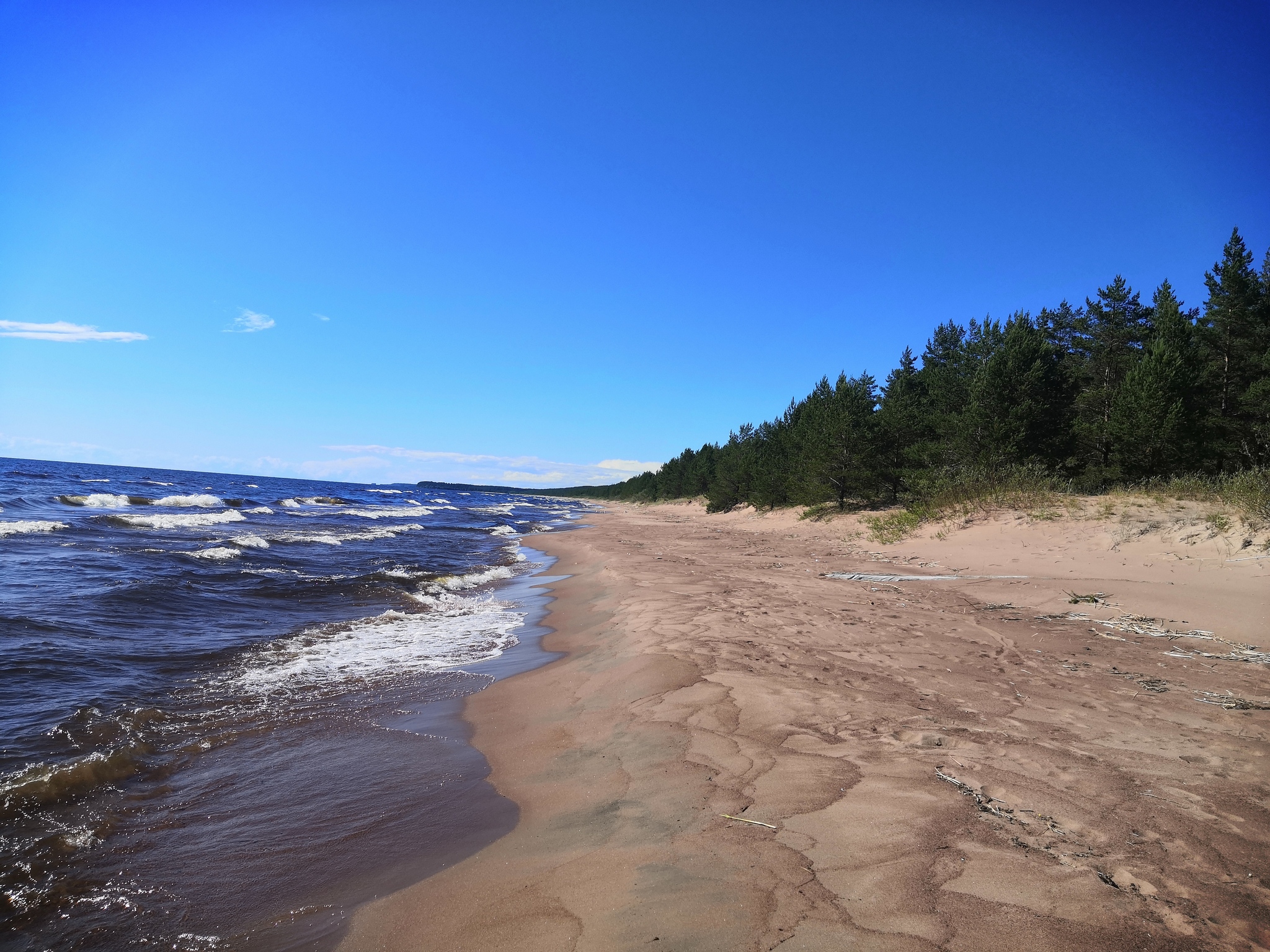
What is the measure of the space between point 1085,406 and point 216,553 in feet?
124

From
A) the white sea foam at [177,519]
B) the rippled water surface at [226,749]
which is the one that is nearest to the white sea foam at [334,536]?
the white sea foam at [177,519]

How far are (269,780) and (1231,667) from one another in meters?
9.51

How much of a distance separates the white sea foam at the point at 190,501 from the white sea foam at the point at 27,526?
1463 centimetres

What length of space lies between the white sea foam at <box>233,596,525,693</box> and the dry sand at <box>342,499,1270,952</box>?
1448mm

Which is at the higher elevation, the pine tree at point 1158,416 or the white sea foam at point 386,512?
the pine tree at point 1158,416

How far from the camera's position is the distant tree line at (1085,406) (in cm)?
2284

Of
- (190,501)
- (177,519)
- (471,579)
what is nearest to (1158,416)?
(471,579)

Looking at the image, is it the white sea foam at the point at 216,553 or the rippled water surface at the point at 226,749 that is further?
the white sea foam at the point at 216,553

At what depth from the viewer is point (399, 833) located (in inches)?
144

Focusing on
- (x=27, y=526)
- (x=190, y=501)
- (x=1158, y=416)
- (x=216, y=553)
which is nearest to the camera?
(x=216, y=553)

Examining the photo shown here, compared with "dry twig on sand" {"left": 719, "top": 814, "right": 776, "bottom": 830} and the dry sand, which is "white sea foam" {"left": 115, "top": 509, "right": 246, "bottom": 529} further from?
"dry twig on sand" {"left": 719, "top": 814, "right": 776, "bottom": 830}

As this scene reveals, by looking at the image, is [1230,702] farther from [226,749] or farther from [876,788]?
[226,749]

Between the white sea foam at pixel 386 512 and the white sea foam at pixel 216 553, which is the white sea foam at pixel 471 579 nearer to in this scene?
the white sea foam at pixel 216 553

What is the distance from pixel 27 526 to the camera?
714 inches
